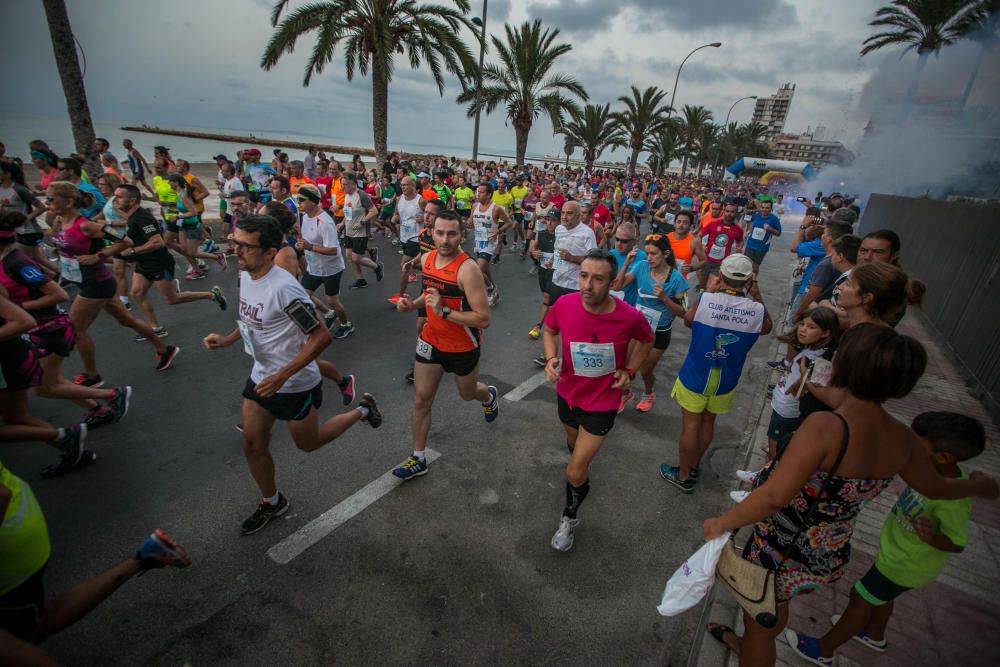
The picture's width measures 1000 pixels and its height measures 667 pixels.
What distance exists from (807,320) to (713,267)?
18.4 ft

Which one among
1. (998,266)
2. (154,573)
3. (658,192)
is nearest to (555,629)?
(154,573)

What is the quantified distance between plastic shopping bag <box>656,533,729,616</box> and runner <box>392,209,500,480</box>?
205 cm

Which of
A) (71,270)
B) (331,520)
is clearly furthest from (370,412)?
(71,270)

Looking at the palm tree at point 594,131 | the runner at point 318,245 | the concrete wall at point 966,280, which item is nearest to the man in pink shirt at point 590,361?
Result: the runner at point 318,245

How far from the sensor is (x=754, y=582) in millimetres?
1970

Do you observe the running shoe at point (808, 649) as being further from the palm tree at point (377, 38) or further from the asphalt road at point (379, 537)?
the palm tree at point (377, 38)

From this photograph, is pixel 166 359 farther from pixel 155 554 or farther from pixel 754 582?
pixel 754 582

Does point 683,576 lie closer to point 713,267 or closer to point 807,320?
point 807,320

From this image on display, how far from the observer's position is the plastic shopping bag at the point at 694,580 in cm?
199

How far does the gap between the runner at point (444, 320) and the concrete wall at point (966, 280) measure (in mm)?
7186

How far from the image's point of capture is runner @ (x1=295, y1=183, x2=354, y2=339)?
6238 mm

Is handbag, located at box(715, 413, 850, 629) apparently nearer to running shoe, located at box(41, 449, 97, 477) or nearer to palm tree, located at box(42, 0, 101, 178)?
running shoe, located at box(41, 449, 97, 477)

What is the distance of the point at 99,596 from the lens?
6.74 feet

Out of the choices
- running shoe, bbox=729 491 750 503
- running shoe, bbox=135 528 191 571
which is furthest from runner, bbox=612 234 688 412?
running shoe, bbox=135 528 191 571
